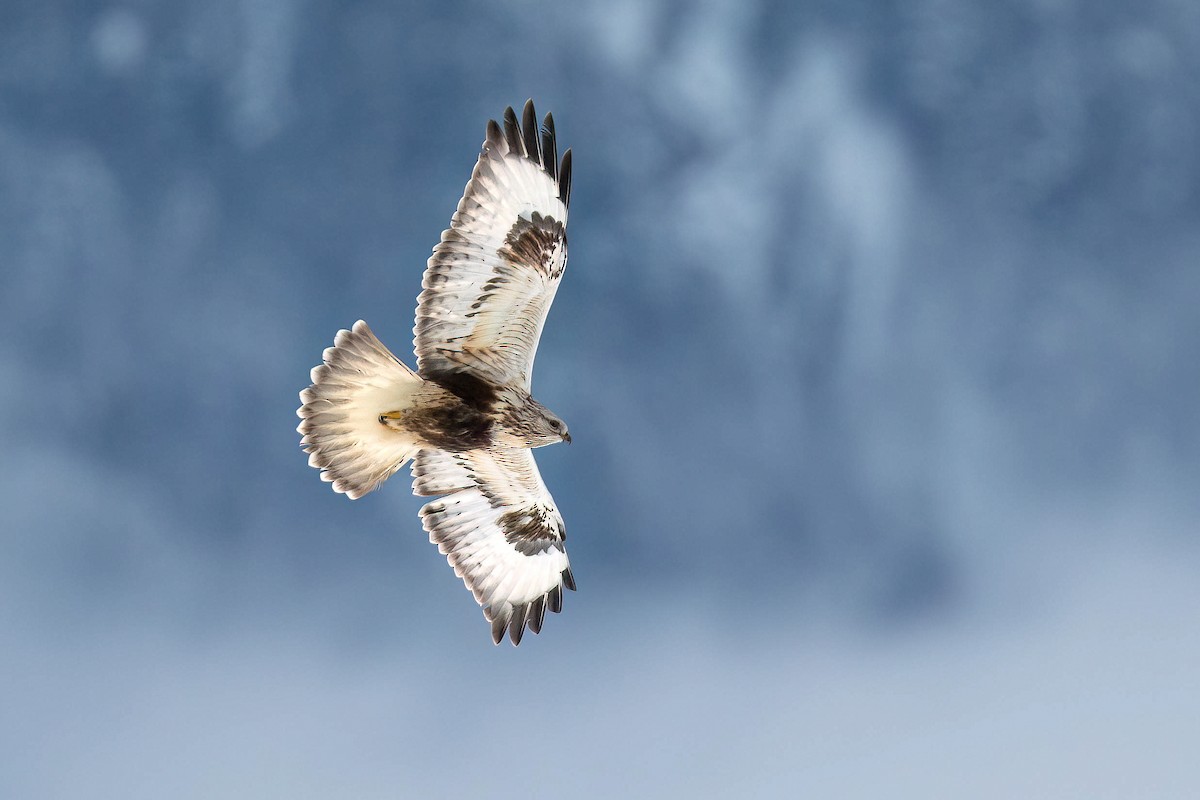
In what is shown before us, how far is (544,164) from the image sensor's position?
10.2 metres

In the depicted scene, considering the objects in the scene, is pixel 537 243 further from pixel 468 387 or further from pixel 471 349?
pixel 468 387

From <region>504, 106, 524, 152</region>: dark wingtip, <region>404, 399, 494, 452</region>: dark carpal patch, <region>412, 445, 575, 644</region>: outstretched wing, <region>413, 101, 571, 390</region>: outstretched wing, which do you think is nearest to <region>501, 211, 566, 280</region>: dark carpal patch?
<region>413, 101, 571, 390</region>: outstretched wing

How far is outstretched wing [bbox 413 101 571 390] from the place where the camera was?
995 centimetres

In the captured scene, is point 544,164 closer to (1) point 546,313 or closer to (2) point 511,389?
(1) point 546,313

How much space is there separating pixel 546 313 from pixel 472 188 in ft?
4.53

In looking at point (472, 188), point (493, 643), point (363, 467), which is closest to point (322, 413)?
point (363, 467)

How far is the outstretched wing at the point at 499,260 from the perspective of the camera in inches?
392

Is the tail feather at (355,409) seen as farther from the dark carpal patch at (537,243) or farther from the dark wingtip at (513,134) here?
the dark wingtip at (513,134)

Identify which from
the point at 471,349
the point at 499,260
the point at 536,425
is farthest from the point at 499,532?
the point at 499,260

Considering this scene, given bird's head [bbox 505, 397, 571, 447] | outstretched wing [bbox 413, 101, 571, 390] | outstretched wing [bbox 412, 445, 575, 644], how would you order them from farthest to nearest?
outstretched wing [bbox 412, 445, 575, 644] → bird's head [bbox 505, 397, 571, 447] → outstretched wing [bbox 413, 101, 571, 390]

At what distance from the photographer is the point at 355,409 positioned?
10.3 m

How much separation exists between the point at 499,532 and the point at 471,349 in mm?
2654

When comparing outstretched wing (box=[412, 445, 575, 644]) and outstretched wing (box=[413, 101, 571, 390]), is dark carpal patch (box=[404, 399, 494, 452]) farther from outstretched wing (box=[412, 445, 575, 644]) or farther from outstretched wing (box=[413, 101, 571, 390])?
outstretched wing (box=[412, 445, 575, 644])

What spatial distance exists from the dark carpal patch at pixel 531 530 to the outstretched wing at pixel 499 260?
2.23 meters
